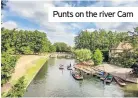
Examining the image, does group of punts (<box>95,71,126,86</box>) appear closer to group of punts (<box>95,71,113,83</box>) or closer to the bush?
group of punts (<box>95,71,113,83</box>)

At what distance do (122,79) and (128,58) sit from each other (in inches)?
132

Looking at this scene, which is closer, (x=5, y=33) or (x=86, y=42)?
(x=5, y=33)

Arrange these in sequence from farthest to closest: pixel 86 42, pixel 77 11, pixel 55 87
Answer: pixel 86 42, pixel 55 87, pixel 77 11

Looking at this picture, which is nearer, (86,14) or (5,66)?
(86,14)

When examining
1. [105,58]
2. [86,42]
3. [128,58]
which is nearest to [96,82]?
[128,58]

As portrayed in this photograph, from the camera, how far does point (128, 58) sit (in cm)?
2372

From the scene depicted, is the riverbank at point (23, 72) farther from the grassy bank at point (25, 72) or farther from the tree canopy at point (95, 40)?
the tree canopy at point (95, 40)

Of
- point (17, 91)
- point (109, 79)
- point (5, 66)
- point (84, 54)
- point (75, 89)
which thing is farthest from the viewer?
point (84, 54)

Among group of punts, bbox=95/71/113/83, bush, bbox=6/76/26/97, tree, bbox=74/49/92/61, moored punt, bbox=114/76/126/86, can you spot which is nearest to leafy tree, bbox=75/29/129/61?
tree, bbox=74/49/92/61

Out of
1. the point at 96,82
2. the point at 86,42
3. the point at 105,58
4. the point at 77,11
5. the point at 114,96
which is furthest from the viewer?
the point at 86,42

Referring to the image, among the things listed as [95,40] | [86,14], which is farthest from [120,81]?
[95,40]

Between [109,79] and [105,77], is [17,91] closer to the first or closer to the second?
[109,79]

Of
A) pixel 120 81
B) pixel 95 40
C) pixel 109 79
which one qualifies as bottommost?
pixel 120 81

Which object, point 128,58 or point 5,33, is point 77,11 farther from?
point 128,58
